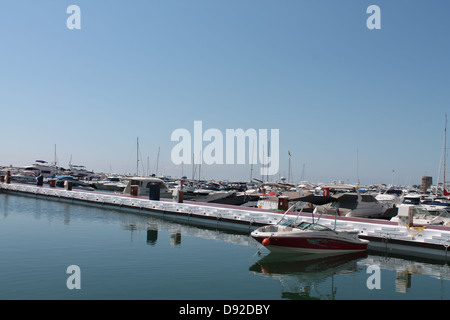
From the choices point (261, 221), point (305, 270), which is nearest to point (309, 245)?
point (305, 270)

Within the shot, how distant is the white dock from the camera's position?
20438 millimetres

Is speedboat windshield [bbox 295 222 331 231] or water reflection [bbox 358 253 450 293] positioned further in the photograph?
speedboat windshield [bbox 295 222 331 231]

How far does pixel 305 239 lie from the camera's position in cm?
1894

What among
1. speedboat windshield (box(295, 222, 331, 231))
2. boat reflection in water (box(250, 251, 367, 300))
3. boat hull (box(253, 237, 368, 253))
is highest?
speedboat windshield (box(295, 222, 331, 231))

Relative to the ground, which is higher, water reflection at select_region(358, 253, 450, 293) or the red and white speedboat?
the red and white speedboat

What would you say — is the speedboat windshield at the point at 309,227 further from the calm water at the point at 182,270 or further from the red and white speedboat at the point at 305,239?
the calm water at the point at 182,270

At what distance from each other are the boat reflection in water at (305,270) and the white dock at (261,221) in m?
2.31

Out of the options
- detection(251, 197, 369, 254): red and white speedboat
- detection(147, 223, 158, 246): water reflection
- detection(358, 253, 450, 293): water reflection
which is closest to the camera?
detection(358, 253, 450, 293): water reflection

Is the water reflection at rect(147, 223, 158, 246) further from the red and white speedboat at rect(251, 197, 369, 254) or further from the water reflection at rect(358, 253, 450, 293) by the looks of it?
the water reflection at rect(358, 253, 450, 293)

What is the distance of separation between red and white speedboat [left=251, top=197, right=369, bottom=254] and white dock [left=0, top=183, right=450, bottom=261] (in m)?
2.37

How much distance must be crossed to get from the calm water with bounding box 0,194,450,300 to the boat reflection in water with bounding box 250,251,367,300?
1.5 inches

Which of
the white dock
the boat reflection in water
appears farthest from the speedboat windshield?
the white dock

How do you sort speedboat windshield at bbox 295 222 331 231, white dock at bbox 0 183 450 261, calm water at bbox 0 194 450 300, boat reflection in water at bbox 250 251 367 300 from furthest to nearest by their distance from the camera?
white dock at bbox 0 183 450 261, speedboat windshield at bbox 295 222 331 231, boat reflection in water at bbox 250 251 367 300, calm water at bbox 0 194 450 300
